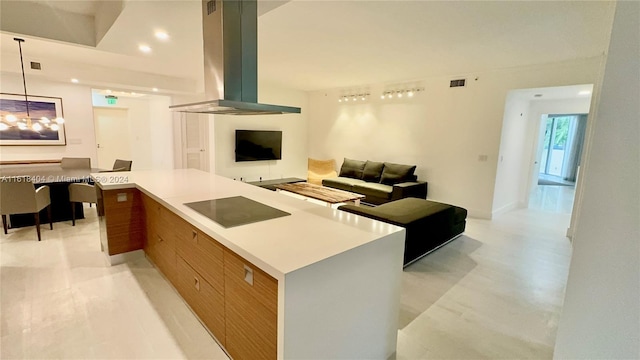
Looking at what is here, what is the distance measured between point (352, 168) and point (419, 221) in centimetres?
342

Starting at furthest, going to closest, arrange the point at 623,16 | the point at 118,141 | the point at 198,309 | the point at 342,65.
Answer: the point at 118,141
the point at 342,65
the point at 198,309
the point at 623,16

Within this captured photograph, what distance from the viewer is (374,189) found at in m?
5.49

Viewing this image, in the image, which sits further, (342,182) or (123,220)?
(342,182)

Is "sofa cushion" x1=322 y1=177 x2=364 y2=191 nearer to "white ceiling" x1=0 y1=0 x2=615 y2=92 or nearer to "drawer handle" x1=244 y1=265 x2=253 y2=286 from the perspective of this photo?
"white ceiling" x1=0 y1=0 x2=615 y2=92

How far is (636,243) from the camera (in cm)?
51

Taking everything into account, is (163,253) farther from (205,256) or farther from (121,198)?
(205,256)

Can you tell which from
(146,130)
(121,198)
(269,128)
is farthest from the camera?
→ (146,130)

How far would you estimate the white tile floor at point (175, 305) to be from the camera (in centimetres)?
197

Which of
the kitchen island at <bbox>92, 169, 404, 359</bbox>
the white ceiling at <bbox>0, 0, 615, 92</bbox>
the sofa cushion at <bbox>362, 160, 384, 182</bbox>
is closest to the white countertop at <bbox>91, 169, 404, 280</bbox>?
the kitchen island at <bbox>92, 169, 404, 359</bbox>

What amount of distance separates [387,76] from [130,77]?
16.2 ft

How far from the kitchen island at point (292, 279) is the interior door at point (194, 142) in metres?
4.70

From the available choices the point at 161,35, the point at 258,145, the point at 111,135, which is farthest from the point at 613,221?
the point at 111,135

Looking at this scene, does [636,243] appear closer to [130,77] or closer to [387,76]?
[387,76]

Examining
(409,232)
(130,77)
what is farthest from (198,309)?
(130,77)
